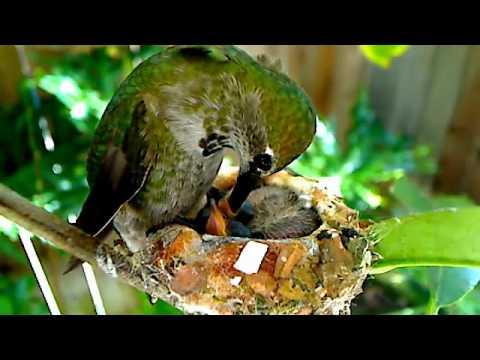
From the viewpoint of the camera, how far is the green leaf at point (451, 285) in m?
0.91

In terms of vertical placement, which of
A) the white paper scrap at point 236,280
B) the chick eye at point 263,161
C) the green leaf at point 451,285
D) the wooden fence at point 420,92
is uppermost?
the chick eye at point 263,161

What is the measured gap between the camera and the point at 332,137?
180cm

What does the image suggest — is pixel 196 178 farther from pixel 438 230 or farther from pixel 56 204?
pixel 56 204

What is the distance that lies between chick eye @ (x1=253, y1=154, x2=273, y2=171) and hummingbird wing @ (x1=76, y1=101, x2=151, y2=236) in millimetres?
167

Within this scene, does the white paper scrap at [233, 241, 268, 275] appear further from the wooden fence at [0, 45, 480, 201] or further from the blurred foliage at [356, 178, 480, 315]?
the wooden fence at [0, 45, 480, 201]

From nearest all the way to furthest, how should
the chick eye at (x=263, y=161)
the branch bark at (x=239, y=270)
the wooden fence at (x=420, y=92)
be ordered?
the branch bark at (x=239, y=270) < the chick eye at (x=263, y=161) < the wooden fence at (x=420, y=92)

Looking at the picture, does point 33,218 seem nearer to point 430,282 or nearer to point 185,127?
point 185,127

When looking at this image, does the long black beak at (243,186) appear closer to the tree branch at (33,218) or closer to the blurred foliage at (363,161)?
the tree branch at (33,218)

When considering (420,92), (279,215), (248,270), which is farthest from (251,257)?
(420,92)

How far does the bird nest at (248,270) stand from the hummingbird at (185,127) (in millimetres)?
89

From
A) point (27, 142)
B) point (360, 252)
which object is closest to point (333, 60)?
point (27, 142)

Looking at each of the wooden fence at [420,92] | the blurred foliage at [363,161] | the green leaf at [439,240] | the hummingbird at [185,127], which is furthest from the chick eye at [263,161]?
the wooden fence at [420,92]

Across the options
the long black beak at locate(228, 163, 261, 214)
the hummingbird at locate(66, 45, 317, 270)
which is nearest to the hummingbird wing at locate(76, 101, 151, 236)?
the hummingbird at locate(66, 45, 317, 270)
